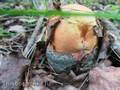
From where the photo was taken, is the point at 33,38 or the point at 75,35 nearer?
the point at 75,35

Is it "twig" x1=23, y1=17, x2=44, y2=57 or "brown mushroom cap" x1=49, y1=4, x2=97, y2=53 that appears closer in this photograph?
"brown mushroom cap" x1=49, y1=4, x2=97, y2=53

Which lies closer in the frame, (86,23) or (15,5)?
(86,23)

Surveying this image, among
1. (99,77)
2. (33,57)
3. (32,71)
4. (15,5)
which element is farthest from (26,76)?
(15,5)

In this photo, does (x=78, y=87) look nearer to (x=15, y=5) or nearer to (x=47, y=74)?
(x=47, y=74)

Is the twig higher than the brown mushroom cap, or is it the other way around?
the brown mushroom cap

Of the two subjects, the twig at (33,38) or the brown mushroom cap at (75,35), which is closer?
the brown mushroom cap at (75,35)

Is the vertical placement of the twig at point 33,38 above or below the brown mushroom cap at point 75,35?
below

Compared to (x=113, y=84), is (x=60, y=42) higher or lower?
higher

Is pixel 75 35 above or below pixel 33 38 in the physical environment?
above
